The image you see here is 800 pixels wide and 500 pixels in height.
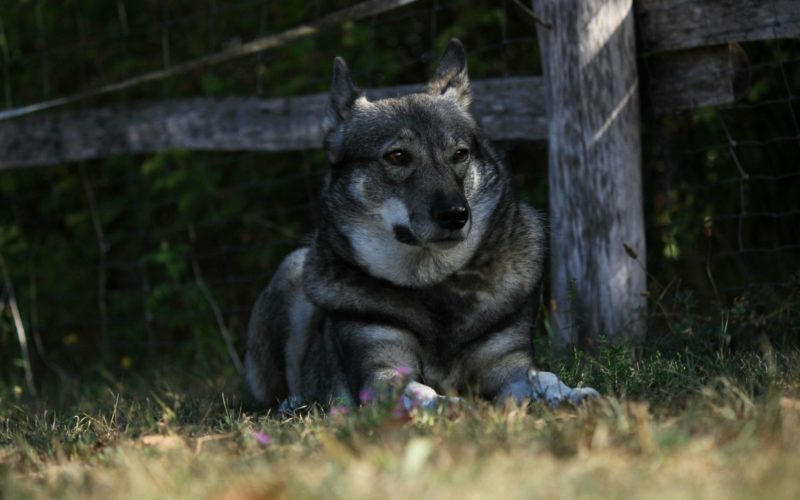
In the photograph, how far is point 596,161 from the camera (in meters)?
4.48

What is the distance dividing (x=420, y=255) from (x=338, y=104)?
83 centimetres

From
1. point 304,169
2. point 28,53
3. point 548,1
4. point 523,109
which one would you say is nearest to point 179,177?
point 304,169

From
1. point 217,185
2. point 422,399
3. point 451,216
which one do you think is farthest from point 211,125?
point 422,399

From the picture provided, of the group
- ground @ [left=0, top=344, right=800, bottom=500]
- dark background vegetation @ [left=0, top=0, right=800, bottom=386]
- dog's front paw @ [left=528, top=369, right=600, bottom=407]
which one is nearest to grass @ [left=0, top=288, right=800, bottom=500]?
ground @ [left=0, top=344, right=800, bottom=500]

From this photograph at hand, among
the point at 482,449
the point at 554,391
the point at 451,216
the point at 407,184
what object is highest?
the point at 407,184

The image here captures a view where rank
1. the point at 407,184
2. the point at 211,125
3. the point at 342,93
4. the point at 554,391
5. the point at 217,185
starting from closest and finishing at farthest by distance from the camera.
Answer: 1. the point at 554,391
2. the point at 407,184
3. the point at 342,93
4. the point at 211,125
5. the point at 217,185

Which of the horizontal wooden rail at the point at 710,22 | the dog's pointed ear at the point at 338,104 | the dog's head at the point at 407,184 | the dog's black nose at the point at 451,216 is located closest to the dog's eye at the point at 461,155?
the dog's head at the point at 407,184

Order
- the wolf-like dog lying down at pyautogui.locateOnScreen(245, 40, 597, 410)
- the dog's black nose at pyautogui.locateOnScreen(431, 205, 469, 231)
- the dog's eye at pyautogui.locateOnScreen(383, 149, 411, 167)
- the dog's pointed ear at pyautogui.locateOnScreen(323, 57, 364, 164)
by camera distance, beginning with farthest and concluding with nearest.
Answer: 1. the dog's pointed ear at pyautogui.locateOnScreen(323, 57, 364, 164)
2. the dog's eye at pyautogui.locateOnScreen(383, 149, 411, 167)
3. the wolf-like dog lying down at pyautogui.locateOnScreen(245, 40, 597, 410)
4. the dog's black nose at pyautogui.locateOnScreen(431, 205, 469, 231)

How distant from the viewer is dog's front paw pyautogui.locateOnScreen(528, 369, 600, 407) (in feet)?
10.3

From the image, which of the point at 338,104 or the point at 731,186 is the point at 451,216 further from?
the point at 731,186

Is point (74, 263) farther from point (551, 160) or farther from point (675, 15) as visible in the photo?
point (675, 15)

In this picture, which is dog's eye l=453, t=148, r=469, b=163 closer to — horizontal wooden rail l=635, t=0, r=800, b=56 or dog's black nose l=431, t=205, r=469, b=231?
dog's black nose l=431, t=205, r=469, b=231

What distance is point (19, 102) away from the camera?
730 centimetres

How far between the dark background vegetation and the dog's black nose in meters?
1.70
